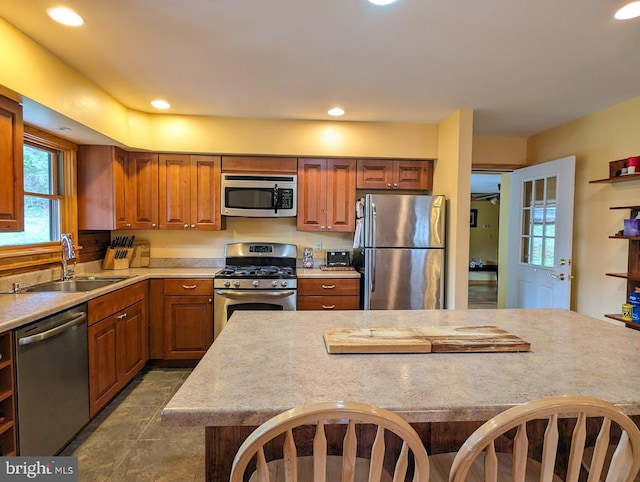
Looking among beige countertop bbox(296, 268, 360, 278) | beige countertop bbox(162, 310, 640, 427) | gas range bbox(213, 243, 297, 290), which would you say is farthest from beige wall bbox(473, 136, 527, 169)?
beige countertop bbox(162, 310, 640, 427)

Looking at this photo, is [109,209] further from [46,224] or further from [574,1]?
[574,1]

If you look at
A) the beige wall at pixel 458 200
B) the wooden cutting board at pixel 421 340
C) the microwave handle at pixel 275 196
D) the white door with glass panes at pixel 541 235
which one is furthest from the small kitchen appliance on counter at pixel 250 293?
the white door with glass panes at pixel 541 235

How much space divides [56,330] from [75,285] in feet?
3.27

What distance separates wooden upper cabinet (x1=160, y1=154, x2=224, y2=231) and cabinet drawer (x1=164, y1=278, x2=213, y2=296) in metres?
0.56

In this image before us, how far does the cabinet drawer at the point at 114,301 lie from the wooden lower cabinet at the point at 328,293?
4.41 feet

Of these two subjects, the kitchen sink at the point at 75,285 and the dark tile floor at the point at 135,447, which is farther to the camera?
the kitchen sink at the point at 75,285

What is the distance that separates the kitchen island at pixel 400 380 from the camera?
0.95 m

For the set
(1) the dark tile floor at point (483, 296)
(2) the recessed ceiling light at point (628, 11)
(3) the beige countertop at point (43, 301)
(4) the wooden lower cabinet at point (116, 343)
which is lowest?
(1) the dark tile floor at point (483, 296)

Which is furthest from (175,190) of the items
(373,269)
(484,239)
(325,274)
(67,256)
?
(484,239)

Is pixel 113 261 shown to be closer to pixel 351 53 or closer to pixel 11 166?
pixel 11 166

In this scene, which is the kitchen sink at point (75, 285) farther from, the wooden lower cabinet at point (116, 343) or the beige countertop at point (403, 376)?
the beige countertop at point (403, 376)

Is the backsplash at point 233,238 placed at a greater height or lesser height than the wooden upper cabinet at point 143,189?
lesser

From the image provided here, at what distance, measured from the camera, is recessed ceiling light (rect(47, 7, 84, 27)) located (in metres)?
1.74
